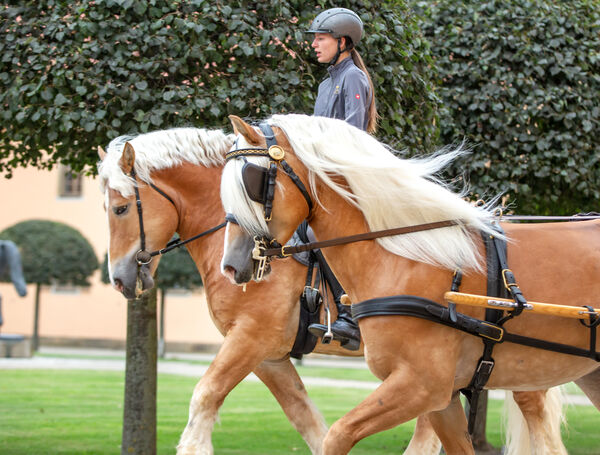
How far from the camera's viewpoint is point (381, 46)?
21.4ft

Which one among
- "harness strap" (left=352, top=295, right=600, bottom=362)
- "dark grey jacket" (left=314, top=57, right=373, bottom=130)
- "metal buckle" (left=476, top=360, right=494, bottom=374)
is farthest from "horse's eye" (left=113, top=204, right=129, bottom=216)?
"metal buckle" (left=476, top=360, right=494, bottom=374)

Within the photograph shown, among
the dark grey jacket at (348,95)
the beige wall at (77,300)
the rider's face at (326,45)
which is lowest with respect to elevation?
the beige wall at (77,300)

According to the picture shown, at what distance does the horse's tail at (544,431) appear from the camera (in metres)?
6.27

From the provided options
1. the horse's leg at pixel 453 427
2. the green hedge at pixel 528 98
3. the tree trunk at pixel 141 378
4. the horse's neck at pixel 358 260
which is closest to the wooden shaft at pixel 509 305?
the horse's neck at pixel 358 260

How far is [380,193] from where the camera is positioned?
3.93m

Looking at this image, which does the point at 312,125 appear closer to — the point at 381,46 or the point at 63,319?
the point at 381,46

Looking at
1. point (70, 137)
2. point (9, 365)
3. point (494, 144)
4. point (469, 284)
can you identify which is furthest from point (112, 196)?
point (9, 365)

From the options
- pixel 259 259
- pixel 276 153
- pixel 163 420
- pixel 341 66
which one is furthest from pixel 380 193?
pixel 163 420

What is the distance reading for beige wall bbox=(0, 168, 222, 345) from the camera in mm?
28609

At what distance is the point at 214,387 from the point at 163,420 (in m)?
6.72

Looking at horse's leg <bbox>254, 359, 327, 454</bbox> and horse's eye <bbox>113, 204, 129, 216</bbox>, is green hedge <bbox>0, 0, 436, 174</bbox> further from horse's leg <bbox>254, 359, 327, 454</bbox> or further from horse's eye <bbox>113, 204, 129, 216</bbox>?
horse's leg <bbox>254, 359, 327, 454</bbox>

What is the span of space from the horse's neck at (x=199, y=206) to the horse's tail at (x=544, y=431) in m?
2.80

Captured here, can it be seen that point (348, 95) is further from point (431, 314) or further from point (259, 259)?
point (431, 314)

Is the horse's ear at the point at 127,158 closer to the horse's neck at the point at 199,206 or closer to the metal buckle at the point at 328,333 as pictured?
the horse's neck at the point at 199,206
